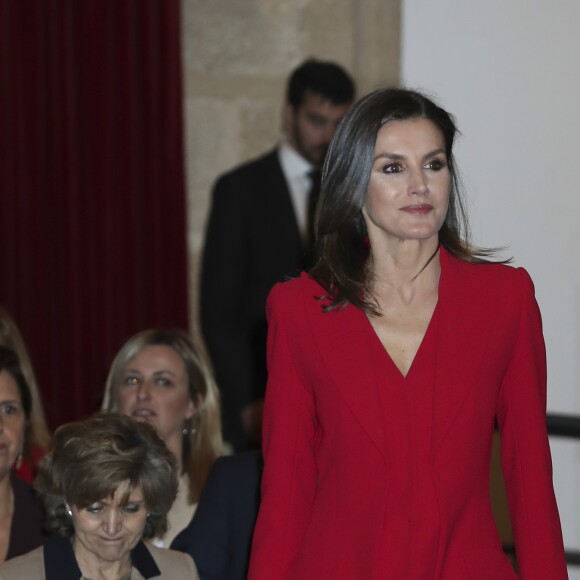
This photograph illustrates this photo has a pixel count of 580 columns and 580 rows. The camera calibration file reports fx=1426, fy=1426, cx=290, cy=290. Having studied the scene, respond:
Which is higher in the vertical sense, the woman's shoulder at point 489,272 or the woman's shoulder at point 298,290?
the woman's shoulder at point 489,272

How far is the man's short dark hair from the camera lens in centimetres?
477

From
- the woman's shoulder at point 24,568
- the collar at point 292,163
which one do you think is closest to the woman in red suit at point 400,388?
the woman's shoulder at point 24,568

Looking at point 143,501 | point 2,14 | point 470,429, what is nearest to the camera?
point 470,429

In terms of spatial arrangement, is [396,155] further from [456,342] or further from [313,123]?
[313,123]

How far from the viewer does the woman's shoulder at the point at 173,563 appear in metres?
3.25

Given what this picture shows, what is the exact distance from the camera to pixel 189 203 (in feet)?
17.9

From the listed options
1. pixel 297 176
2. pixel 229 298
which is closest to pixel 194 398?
pixel 229 298

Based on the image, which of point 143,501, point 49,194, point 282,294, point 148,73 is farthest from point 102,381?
point 282,294

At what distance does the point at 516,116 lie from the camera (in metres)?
3.60

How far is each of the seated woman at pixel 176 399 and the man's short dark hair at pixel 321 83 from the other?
1.09m

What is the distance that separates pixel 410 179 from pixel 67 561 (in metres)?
1.26

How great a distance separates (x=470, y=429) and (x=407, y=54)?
1425mm

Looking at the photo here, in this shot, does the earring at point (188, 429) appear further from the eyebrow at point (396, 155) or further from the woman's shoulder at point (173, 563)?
the eyebrow at point (396, 155)

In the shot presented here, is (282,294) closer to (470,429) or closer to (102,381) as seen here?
(470,429)
